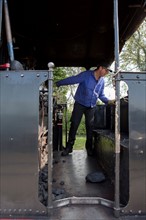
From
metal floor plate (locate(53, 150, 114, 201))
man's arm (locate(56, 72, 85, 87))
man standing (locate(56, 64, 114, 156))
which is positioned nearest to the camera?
metal floor plate (locate(53, 150, 114, 201))

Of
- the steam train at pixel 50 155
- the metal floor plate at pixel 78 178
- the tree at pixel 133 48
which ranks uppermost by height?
the tree at pixel 133 48

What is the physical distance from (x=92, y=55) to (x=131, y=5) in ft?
6.35

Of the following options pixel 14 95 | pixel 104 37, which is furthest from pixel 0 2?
pixel 104 37

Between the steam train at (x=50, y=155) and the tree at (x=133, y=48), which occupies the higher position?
→ the tree at (x=133, y=48)

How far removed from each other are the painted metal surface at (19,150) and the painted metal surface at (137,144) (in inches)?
23.8

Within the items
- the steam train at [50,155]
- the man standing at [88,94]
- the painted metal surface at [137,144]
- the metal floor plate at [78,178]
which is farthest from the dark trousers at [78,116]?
the painted metal surface at [137,144]

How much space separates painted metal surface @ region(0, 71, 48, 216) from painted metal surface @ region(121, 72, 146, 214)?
0.61 metres

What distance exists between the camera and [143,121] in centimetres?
191

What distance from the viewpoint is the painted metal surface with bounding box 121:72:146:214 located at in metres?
1.89

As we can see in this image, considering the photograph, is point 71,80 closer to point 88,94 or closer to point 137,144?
point 88,94

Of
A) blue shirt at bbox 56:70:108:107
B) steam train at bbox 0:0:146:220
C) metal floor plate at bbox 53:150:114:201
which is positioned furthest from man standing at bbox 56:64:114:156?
steam train at bbox 0:0:146:220

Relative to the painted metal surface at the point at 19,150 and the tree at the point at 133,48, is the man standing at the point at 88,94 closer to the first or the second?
the tree at the point at 133,48

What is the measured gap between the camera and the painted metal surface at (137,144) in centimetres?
189

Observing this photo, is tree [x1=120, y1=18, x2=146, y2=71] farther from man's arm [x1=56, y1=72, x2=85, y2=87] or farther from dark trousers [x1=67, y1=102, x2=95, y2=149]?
dark trousers [x1=67, y1=102, x2=95, y2=149]
